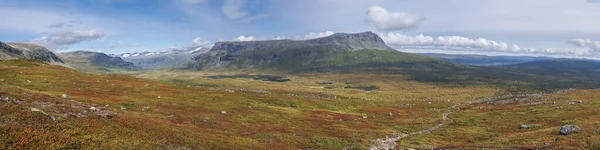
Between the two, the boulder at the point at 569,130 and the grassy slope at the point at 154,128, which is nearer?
the grassy slope at the point at 154,128

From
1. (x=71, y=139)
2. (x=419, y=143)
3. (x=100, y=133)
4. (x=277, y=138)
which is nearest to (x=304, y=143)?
(x=277, y=138)

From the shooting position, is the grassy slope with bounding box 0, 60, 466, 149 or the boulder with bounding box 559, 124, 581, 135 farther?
the boulder with bounding box 559, 124, 581, 135

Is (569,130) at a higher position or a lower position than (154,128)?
lower

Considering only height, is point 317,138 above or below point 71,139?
below

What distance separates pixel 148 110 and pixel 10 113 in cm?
3113

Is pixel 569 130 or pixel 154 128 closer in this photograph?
pixel 154 128

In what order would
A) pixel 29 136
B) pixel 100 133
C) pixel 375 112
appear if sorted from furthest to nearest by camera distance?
pixel 375 112, pixel 100 133, pixel 29 136

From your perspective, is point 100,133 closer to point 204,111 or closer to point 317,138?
point 317,138

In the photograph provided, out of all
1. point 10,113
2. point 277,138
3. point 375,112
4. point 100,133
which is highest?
point 10,113

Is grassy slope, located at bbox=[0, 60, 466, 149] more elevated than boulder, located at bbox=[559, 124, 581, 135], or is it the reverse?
grassy slope, located at bbox=[0, 60, 466, 149]

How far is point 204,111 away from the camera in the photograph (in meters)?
68.4

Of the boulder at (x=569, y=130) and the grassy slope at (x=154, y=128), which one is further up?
the grassy slope at (x=154, y=128)

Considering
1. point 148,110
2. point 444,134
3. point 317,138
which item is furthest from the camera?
point 444,134

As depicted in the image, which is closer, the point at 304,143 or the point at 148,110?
the point at 304,143
